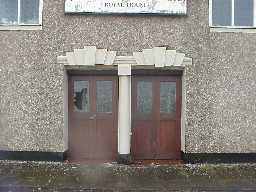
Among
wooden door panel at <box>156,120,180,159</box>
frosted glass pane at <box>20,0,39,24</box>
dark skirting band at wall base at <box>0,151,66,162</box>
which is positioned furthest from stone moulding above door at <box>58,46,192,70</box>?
dark skirting band at wall base at <box>0,151,66,162</box>

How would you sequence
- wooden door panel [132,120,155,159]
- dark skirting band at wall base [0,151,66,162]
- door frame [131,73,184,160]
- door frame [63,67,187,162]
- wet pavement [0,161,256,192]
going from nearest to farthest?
wet pavement [0,161,256,192]
dark skirting band at wall base [0,151,66,162]
door frame [63,67,187,162]
door frame [131,73,184,160]
wooden door panel [132,120,155,159]

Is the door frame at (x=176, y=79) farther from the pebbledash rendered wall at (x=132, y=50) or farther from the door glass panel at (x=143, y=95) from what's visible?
the pebbledash rendered wall at (x=132, y=50)

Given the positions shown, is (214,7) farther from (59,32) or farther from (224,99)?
(59,32)

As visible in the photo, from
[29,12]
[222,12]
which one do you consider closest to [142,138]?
[222,12]

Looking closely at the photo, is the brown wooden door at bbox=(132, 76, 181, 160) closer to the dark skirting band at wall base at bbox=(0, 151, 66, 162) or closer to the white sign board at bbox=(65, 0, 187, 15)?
the white sign board at bbox=(65, 0, 187, 15)

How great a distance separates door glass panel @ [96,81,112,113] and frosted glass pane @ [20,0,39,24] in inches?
81.2

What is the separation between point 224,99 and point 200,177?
199 centimetres

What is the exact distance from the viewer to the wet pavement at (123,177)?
671cm

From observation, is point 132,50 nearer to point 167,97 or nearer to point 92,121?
point 167,97

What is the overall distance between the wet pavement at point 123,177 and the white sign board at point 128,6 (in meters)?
3.42

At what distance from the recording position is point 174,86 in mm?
8906

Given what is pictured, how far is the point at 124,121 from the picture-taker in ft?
27.6

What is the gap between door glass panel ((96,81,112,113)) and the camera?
29.2 ft

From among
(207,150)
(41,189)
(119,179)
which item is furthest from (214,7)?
(41,189)
